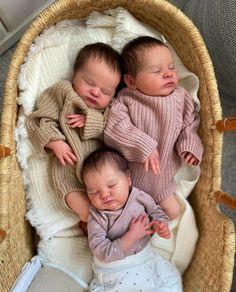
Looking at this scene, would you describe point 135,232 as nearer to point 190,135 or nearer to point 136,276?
point 136,276

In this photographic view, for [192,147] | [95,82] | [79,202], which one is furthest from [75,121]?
[192,147]

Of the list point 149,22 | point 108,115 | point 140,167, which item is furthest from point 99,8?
point 140,167

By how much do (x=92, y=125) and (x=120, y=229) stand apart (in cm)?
29

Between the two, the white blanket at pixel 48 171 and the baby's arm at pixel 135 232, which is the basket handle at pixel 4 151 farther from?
the baby's arm at pixel 135 232

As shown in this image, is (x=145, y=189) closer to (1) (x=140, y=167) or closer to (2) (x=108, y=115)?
(1) (x=140, y=167)

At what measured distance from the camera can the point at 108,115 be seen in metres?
1.27

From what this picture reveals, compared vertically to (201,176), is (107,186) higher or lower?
higher

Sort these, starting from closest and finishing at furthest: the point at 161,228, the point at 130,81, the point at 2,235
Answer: the point at 2,235 < the point at 161,228 < the point at 130,81

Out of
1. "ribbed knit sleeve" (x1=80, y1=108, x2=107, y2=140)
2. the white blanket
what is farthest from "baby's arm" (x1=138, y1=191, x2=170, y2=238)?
"ribbed knit sleeve" (x1=80, y1=108, x2=107, y2=140)

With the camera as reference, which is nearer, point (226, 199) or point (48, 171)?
point (226, 199)

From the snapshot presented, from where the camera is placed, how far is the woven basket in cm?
114

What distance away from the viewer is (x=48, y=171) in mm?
1322

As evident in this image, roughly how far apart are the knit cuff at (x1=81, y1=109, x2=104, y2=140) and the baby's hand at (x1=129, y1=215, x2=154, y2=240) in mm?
256

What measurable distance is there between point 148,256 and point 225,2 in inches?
30.9
